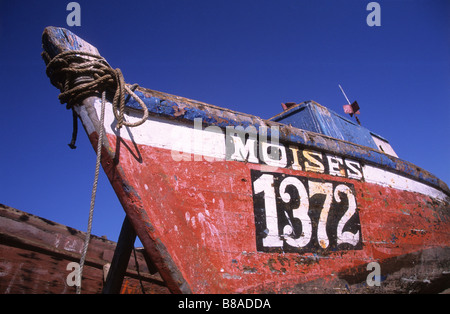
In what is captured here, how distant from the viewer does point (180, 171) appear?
73.2 inches

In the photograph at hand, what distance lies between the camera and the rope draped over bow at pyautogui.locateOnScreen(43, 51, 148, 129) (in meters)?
1.71

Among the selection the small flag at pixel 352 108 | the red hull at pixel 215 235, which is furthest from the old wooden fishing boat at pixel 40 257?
the small flag at pixel 352 108

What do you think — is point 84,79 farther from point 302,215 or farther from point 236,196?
point 302,215

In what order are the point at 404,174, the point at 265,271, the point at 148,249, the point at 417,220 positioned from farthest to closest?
the point at 404,174 → the point at 417,220 → the point at 265,271 → the point at 148,249

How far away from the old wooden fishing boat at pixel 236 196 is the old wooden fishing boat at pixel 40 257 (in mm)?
826

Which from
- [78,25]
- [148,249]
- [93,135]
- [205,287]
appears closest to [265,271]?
[205,287]

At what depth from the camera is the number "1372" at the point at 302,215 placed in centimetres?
200

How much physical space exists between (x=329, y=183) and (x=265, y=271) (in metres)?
1.10

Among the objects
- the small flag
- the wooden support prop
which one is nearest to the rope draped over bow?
the wooden support prop

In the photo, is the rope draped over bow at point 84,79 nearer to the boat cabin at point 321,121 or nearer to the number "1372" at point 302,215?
the number "1372" at point 302,215

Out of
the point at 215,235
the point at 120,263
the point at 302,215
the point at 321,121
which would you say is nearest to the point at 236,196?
the point at 215,235

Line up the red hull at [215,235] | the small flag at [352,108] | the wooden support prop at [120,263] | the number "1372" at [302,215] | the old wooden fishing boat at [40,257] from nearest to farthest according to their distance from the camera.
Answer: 1. the red hull at [215,235]
2. the number "1372" at [302,215]
3. the wooden support prop at [120,263]
4. the old wooden fishing boat at [40,257]
5. the small flag at [352,108]

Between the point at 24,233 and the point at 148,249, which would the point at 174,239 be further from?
the point at 24,233

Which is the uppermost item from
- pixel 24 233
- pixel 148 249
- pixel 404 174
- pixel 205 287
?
pixel 404 174
